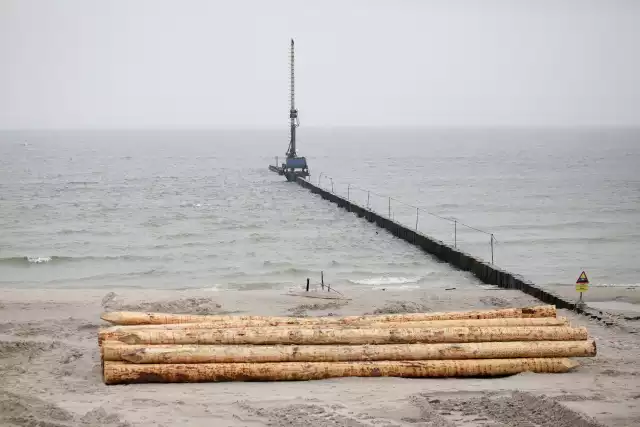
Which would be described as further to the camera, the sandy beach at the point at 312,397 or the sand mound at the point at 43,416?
the sandy beach at the point at 312,397

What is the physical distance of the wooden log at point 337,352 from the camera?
1170 centimetres

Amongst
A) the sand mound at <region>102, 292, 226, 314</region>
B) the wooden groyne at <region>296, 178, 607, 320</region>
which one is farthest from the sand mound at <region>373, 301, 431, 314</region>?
the sand mound at <region>102, 292, 226, 314</region>

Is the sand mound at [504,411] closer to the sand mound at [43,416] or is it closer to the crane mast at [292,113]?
the sand mound at [43,416]

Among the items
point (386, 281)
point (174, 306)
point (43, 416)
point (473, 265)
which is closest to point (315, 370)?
point (43, 416)

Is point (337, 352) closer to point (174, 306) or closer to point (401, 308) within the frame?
point (401, 308)

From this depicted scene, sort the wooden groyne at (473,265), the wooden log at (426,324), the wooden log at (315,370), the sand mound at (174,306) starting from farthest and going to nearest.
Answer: the sand mound at (174,306)
the wooden groyne at (473,265)
the wooden log at (426,324)
the wooden log at (315,370)

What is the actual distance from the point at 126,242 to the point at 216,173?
50.9 m

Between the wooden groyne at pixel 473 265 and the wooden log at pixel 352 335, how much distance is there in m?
4.20

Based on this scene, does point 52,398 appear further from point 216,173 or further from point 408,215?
point 216,173

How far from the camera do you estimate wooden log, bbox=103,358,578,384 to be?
37.9 feet

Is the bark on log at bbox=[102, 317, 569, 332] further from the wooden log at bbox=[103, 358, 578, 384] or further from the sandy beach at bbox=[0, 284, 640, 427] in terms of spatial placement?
the wooden log at bbox=[103, 358, 578, 384]

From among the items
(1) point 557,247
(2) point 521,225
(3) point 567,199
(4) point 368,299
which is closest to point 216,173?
(3) point 567,199

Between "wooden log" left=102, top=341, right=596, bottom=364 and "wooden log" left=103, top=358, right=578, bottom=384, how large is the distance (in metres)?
0.10

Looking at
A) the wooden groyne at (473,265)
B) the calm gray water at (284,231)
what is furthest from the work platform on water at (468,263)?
the calm gray water at (284,231)
